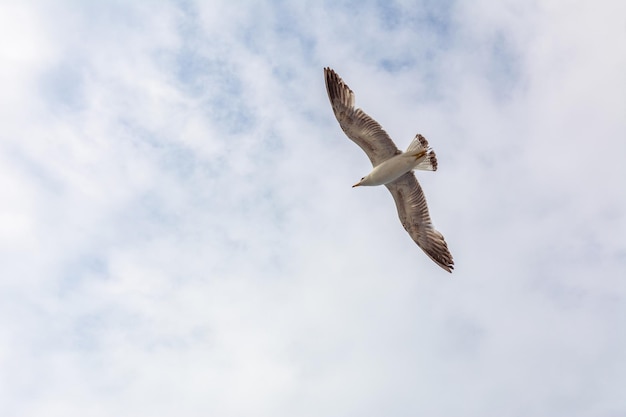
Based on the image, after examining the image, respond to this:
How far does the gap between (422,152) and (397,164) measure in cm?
115

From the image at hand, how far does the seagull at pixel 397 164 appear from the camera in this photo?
30156 mm

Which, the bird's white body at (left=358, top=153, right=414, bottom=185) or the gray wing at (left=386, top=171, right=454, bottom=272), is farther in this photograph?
the gray wing at (left=386, top=171, right=454, bottom=272)

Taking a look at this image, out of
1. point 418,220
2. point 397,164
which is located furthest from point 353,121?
point 418,220

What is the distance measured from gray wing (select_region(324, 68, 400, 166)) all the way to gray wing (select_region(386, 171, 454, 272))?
2379 millimetres

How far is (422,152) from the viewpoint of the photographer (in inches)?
1206

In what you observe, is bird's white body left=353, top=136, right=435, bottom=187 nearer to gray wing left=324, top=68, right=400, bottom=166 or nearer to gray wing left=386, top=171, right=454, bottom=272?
gray wing left=324, top=68, right=400, bottom=166

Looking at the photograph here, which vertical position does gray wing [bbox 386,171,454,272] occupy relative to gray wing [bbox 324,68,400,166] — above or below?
below

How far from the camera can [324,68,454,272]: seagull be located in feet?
98.9

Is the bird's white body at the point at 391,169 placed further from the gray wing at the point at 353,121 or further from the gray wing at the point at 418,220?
the gray wing at the point at 418,220

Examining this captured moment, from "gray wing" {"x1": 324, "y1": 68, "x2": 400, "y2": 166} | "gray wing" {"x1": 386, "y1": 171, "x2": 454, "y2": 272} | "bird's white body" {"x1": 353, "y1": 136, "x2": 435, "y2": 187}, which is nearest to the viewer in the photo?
"gray wing" {"x1": 324, "y1": 68, "x2": 400, "y2": 166}

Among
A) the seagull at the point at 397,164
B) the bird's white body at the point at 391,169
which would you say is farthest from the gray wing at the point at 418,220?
the bird's white body at the point at 391,169

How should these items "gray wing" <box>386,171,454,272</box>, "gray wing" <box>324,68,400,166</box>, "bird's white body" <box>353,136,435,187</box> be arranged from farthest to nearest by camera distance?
1. "gray wing" <box>386,171,454,272</box>
2. "bird's white body" <box>353,136,435,187</box>
3. "gray wing" <box>324,68,400,166</box>

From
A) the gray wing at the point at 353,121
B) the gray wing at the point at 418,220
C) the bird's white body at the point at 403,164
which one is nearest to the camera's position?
the gray wing at the point at 353,121

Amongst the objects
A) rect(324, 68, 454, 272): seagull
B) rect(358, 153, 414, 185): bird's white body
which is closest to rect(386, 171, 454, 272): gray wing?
rect(324, 68, 454, 272): seagull
